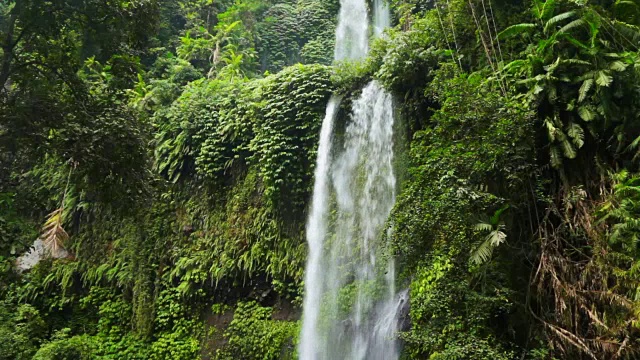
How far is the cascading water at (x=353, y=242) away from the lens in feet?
24.5

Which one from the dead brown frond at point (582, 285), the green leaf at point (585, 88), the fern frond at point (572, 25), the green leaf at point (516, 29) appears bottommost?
the dead brown frond at point (582, 285)

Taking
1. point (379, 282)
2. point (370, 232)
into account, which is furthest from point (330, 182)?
point (379, 282)

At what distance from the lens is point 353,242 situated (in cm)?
838

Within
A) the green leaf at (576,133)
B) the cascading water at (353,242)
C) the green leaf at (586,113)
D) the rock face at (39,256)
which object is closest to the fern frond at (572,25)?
the green leaf at (586,113)

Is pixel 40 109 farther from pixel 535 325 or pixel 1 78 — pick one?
pixel 535 325

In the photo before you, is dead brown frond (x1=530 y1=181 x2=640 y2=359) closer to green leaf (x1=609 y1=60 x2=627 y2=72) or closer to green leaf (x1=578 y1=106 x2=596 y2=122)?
green leaf (x1=578 y1=106 x2=596 y2=122)

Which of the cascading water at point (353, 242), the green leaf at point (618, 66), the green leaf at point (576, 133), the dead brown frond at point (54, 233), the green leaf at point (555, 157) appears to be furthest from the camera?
the dead brown frond at point (54, 233)

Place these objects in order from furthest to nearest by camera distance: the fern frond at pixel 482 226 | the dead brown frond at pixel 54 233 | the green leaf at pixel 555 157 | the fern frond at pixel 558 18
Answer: the dead brown frond at pixel 54 233, the fern frond at pixel 558 18, the green leaf at pixel 555 157, the fern frond at pixel 482 226

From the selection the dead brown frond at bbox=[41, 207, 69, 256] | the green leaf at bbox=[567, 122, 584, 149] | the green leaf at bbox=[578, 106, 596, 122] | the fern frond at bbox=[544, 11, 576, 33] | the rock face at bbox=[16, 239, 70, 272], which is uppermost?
the fern frond at bbox=[544, 11, 576, 33]

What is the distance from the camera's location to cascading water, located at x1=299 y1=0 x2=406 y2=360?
294 inches

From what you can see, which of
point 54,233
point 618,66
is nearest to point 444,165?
point 618,66

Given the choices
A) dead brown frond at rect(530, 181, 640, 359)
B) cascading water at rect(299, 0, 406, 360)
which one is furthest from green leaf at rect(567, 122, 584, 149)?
cascading water at rect(299, 0, 406, 360)

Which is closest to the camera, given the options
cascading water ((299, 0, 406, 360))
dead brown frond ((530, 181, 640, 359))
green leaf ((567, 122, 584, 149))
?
dead brown frond ((530, 181, 640, 359))

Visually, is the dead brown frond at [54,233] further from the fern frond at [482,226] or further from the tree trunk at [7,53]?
the fern frond at [482,226]
